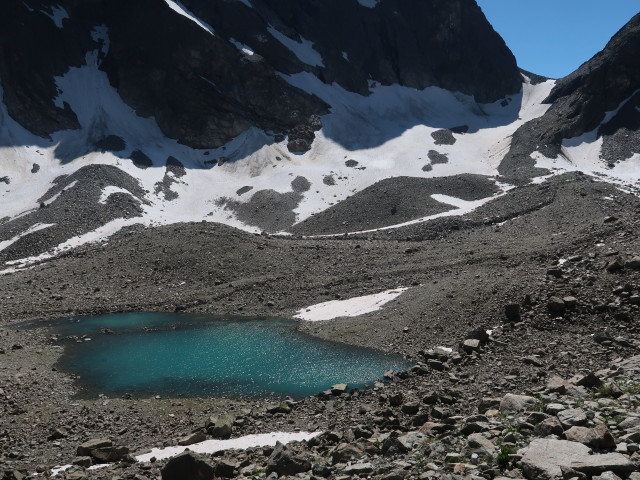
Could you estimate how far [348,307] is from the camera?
37.9 meters

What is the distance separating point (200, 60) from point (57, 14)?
28470 millimetres

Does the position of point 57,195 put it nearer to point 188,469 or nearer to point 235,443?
point 235,443

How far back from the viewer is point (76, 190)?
239 ft

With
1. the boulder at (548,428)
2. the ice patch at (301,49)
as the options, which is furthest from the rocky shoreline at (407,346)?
the ice patch at (301,49)

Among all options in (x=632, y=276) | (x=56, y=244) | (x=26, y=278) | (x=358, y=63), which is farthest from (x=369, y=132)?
(x=632, y=276)

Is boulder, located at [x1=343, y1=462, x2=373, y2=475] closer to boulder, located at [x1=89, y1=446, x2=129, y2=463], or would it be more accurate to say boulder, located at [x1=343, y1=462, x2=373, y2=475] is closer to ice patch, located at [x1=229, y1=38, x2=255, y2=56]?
boulder, located at [x1=89, y1=446, x2=129, y2=463]

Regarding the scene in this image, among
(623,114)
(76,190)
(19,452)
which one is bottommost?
(19,452)

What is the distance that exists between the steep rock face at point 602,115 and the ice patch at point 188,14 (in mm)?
59590

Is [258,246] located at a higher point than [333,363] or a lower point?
higher

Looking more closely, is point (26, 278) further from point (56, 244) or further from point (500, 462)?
point (500, 462)

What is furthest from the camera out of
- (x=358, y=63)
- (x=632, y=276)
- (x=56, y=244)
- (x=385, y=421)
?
(x=358, y=63)

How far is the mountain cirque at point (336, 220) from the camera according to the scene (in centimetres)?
1573

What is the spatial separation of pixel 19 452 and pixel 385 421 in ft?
37.9

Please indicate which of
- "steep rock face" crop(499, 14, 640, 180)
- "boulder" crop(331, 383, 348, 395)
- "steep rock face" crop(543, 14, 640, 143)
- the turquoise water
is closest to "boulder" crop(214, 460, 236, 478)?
"boulder" crop(331, 383, 348, 395)
